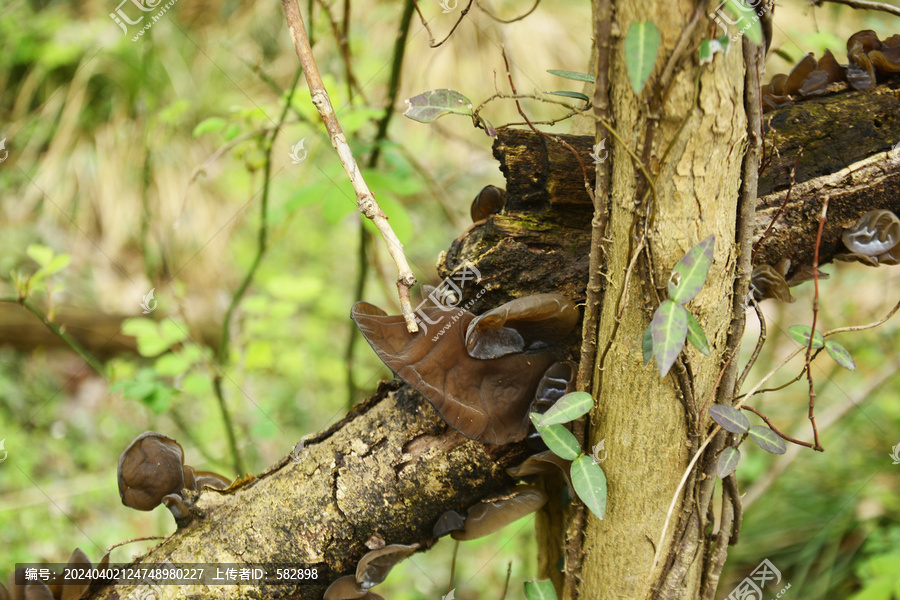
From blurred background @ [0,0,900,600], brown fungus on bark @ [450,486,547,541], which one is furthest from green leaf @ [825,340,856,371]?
blurred background @ [0,0,900,600]

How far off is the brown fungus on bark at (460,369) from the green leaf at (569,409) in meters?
0.15

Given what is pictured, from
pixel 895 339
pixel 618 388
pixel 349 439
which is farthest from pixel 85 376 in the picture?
pixel 895 339

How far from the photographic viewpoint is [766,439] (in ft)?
2.90

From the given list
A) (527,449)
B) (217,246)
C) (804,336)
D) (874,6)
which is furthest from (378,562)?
(217,246)

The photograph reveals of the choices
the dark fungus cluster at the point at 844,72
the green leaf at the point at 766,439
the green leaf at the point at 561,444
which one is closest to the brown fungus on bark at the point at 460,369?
the green leaf at the point at 561,444

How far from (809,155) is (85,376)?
4497mm

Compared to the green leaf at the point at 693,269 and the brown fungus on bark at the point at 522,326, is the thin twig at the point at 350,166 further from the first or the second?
the green leaf at the point at 693,269

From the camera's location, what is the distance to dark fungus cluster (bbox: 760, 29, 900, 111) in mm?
1099

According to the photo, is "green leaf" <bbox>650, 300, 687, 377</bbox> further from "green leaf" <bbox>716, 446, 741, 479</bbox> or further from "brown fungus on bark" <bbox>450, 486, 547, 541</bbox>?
"brown fungus on bark" <bbox>450, 486, 547, 541</bbox>

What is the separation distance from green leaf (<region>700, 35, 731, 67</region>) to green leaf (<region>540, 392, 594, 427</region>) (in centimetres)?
48

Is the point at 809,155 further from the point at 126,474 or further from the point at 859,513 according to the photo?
the point at 859,513

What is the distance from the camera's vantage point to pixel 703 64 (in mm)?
670

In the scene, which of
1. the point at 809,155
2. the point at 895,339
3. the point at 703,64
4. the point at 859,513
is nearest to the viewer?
the point at 703,64

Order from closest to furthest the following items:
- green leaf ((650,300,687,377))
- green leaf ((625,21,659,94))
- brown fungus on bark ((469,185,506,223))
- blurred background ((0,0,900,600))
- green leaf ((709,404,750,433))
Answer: green leaf ((625,21,659,94))
green leaf ((650,300,687,377))
green leaf ((709,404,750,433))
brown fungus on bark ((469,185,506,223))
blurred background ((0,0,900,600))
